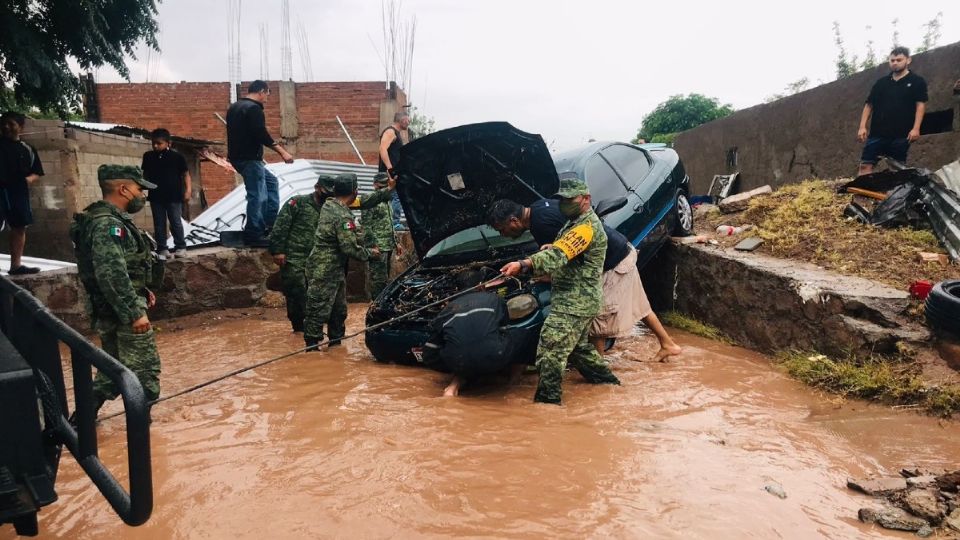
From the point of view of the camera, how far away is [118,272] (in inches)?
143

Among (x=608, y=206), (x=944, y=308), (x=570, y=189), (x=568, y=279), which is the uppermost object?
(x=570, y=189)

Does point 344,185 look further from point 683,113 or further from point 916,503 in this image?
point 683,113

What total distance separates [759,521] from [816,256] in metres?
3.99

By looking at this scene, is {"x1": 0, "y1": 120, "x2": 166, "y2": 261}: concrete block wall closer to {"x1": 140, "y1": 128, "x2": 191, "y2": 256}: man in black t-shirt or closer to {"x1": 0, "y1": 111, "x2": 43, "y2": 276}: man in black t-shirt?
{"x1": 140, "y1": 128, "x2": 191, "y2": 256}: man in black t-shirt

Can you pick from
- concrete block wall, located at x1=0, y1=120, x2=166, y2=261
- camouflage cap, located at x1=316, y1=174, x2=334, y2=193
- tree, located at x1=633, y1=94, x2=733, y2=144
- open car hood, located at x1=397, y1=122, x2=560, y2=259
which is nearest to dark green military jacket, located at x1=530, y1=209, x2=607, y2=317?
open car hood, located at x1=397, y1=122, x2=560, y2=259

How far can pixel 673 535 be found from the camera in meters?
2.42

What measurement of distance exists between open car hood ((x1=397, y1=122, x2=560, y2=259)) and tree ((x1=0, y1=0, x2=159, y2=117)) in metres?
4.64

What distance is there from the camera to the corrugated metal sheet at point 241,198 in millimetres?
9273

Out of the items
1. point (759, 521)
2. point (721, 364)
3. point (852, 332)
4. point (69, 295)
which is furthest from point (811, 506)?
point (69, 295)

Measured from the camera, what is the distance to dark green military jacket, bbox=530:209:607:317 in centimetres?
424

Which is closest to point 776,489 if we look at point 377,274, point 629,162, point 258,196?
point 629,162

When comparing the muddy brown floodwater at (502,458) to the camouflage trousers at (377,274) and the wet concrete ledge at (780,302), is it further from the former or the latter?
the camouflage trousers at (377,274)

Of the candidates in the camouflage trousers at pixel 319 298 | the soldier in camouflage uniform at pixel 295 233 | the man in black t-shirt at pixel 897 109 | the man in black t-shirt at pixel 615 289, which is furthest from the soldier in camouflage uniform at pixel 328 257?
the man in black t-shirt at pixel 897 109

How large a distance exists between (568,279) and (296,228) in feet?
10.3
